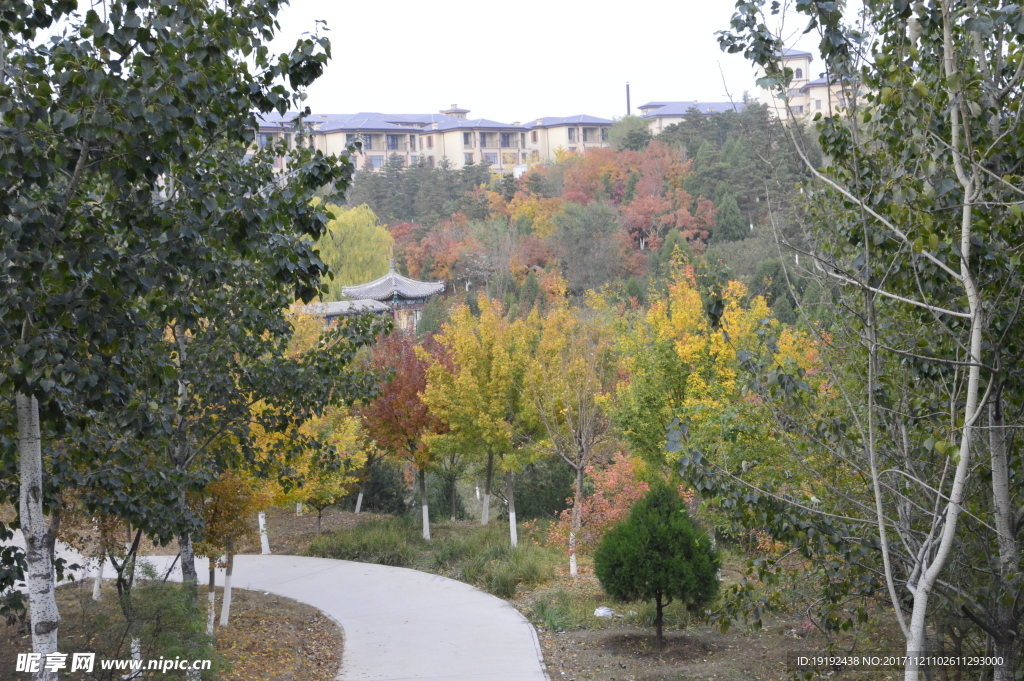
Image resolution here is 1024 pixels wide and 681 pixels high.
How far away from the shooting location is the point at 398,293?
3844 cm

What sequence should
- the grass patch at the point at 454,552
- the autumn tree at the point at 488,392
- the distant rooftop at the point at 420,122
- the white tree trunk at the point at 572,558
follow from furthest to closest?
1. the distant rooftop at the point at 420,122
2. the autumn tree at the point at 488,392
3. the white tree trunk at the point at 572,558
4. the grass patch at the point at 454,552

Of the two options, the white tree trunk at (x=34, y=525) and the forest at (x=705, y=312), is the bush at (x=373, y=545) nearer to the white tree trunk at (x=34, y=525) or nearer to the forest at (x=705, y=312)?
the forest at (x=705, y=312)

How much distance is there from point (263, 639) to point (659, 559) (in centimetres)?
541

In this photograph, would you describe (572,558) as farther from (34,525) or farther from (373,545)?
(34,525)

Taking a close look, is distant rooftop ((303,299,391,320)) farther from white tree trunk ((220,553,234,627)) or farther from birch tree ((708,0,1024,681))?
birch tree ((708,0,1024,681))

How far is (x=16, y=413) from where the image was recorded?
16.3 feet

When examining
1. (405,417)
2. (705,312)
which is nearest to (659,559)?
(705,312)

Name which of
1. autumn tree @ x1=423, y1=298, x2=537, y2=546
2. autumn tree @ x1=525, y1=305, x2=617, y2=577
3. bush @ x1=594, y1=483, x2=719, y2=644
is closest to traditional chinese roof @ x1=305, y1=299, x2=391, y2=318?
autumn tree @ x1=423, y1=298, x2=537, y2=546

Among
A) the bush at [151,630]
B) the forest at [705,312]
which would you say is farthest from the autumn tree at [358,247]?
the bush at [151,630]

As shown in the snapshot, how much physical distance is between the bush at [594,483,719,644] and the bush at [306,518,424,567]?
24.6ft

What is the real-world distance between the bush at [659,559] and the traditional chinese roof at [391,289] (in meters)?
28.0

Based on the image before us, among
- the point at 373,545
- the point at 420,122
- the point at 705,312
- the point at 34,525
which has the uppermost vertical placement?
the point at 420,122

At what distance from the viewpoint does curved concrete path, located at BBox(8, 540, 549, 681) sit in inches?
390

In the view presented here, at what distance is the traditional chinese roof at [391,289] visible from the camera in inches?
1510
